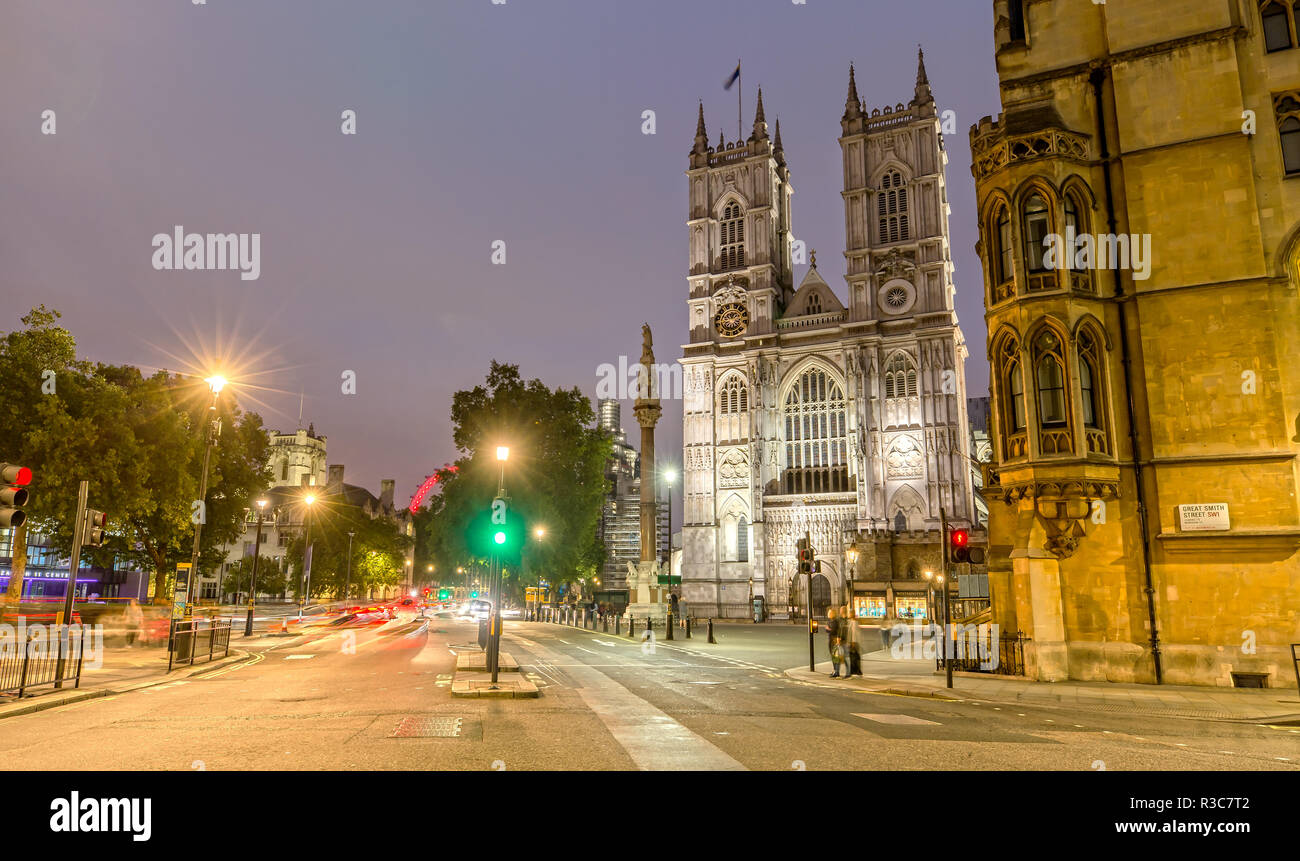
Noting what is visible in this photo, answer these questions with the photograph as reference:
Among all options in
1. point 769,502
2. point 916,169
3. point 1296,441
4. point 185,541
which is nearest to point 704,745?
point 1296,441

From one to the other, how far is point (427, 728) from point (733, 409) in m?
61.6

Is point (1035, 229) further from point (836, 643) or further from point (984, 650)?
point (836, 643)

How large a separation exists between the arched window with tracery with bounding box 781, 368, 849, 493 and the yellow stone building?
4736 centimetres

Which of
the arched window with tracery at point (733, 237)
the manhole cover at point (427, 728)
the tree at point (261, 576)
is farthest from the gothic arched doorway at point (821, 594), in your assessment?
the manhole cover at point (427, 728)

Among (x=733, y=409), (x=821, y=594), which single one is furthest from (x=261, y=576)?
(x=821, y=594)

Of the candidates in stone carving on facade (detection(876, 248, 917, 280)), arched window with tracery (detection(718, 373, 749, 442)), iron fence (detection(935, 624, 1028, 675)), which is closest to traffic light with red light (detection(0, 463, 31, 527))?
iron fence (detection(935, 624, 1028, 675))

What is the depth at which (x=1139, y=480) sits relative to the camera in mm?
17844

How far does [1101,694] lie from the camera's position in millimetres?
14992

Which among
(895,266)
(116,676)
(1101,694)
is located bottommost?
(1101,694)

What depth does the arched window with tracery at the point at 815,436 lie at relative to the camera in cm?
6688

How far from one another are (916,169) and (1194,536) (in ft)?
190

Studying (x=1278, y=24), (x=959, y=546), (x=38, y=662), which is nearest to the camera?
(x=38, y=662)
